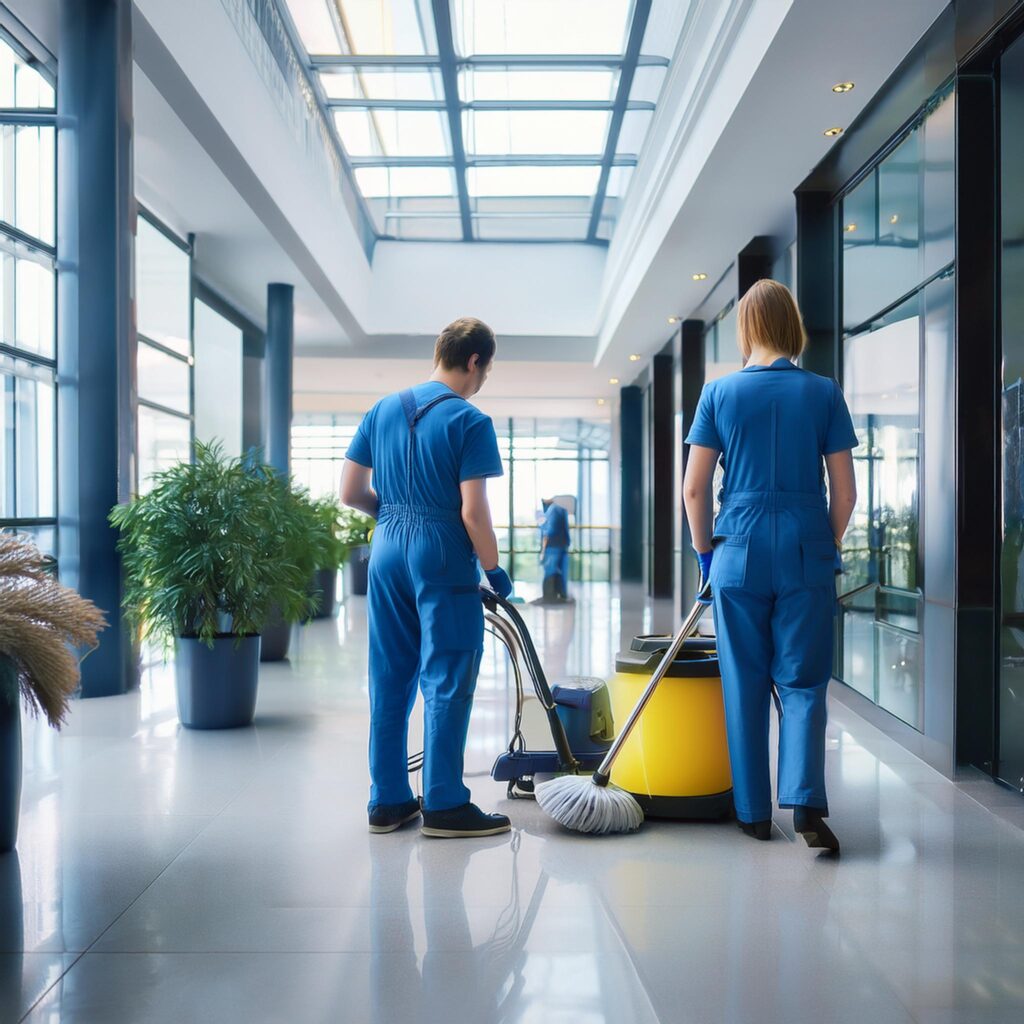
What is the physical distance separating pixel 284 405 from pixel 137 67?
6.68 meters

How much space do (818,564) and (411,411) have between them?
54.7 inches

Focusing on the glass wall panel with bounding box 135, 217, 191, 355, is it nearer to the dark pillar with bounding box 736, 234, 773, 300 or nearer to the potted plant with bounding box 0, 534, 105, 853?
the dark pillar with bounding box 736, 234, 773, 300

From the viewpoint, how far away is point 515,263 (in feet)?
52.5

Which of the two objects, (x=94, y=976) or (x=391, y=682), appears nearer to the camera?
(x=94, y=976)

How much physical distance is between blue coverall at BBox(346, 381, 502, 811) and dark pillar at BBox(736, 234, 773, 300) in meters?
6.07

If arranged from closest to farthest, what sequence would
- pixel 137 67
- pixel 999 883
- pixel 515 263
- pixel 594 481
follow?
pixel 999 883
pixel 137 67
pixel 515 263
pixel 594 481

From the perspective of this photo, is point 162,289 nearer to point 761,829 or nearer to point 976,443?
point 976,443

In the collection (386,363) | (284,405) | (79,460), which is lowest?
(79,460)

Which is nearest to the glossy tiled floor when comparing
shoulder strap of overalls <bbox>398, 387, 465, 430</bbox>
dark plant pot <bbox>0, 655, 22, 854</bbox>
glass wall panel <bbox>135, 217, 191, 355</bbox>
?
dark plant pot <bbox>0, 655, 22, 854</bbox>

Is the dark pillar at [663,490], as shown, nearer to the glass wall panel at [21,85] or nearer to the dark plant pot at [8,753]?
the glass wall panel at [21,85]

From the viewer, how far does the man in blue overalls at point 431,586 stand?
334 centimetres

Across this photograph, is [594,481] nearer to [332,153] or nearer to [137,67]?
[332,153]

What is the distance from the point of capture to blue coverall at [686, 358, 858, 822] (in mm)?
3307

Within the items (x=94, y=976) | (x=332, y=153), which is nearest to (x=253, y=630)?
(x=94, y=976)
